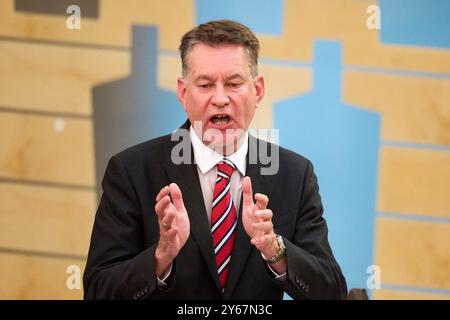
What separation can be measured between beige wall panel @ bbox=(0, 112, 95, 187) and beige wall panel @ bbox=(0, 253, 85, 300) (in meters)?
0.43

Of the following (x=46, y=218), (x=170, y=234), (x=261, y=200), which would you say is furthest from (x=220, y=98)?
(x=46, y=218)

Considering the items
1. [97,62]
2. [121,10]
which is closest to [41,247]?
[97,62]

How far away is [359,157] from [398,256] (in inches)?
21.6

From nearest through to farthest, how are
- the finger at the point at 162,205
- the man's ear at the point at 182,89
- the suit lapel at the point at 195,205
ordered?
1. the finger at the point at 162,205
2. the suit lapel at the point at 195,205
3. the man's ear at the point at 182,89

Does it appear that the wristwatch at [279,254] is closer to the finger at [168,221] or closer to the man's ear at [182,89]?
the finger at [168,221]

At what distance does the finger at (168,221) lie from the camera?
2287 mm

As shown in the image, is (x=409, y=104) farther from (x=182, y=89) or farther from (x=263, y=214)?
Answer: (x=263, y=214)

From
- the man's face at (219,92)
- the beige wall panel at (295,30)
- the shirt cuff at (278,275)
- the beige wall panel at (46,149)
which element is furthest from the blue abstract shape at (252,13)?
the shirt cuff at (278,275)

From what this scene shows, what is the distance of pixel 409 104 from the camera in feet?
12.8

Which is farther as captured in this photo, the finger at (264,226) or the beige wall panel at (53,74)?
the beige wall panel at (53,74)

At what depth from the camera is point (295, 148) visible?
3.92 meters

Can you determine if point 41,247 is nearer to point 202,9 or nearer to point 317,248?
point 202,9

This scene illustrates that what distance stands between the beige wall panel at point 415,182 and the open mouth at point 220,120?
146 centimetres

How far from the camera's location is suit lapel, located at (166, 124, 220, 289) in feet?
8.46
